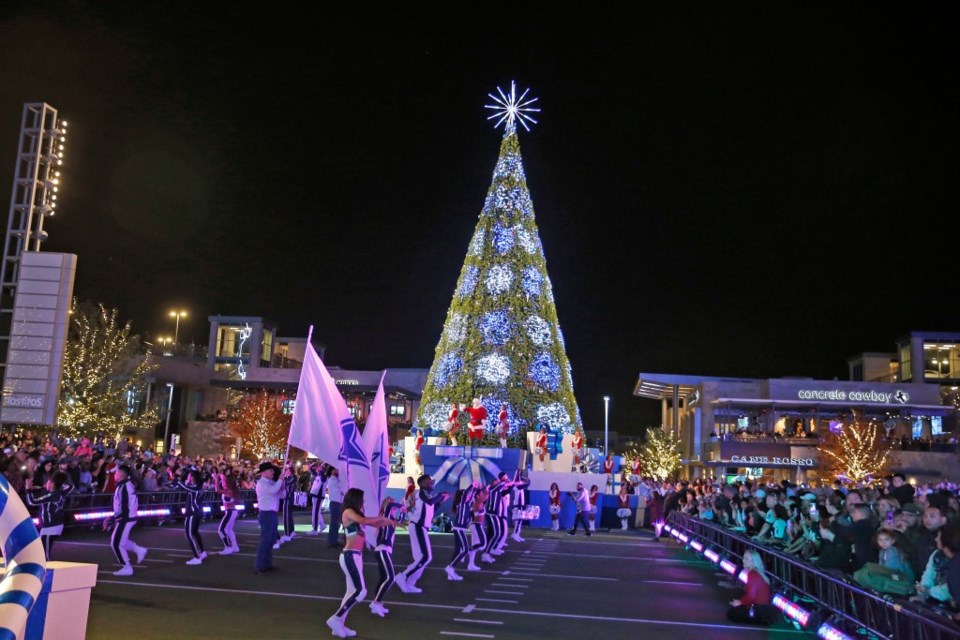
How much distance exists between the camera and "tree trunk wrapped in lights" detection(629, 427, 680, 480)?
70.3 meters

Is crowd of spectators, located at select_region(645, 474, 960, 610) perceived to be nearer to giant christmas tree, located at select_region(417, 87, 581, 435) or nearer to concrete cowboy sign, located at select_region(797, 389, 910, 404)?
giant christmas tree, located at select_region(417, 87, 581, 435)

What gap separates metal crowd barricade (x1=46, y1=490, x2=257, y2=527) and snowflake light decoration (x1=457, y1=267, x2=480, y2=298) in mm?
10828

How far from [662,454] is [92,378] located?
150 ft

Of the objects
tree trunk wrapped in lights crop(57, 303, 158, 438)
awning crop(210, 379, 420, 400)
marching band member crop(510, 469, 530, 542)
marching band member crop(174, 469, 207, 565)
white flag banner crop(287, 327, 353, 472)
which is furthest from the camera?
awning crop(210, 379, 420, 400)

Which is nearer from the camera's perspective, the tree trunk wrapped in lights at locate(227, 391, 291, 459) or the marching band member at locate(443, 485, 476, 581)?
the marching band member at locate(443, 485, 476, 581)

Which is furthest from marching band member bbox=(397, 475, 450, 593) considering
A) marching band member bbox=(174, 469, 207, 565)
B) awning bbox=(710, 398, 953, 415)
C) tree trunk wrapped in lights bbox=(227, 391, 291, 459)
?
awning bbox=(710, 398, 953, 415)

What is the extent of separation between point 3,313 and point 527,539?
1600 centimetres

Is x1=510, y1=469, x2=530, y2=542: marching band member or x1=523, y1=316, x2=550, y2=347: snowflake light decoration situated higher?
x1=523, y1=316, x2=550, y2=347: snowflake light decoration

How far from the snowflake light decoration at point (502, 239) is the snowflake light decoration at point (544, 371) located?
14.1ft

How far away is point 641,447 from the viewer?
92812 millimetres

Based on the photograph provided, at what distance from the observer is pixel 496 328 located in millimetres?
32188

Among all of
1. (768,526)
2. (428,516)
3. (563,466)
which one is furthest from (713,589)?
(563,466)

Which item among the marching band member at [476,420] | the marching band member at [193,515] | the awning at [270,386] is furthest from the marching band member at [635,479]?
the awning at [270,386]

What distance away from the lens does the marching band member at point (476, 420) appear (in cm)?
2920
